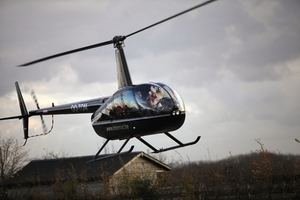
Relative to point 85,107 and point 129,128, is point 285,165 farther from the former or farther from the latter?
point 85,107

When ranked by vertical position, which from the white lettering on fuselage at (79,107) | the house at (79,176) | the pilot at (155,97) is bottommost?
the house at (79,176)

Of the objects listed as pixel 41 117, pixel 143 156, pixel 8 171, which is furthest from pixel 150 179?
pixel 8 171

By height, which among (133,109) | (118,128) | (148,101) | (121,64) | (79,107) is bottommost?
(118,128)

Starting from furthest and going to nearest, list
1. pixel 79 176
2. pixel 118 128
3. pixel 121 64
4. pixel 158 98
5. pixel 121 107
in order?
1. pixel 79 176
2. pixel 121 64
3. pixel 118 128
4. pixel 121 107
5. pixel 158 98

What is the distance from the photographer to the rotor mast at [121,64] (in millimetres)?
16047

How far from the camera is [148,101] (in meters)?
14.4

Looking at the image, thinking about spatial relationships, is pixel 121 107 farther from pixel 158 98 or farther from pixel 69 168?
pixel 69 168

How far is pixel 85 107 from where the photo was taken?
58.5ft

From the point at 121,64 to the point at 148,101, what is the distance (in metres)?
2.52

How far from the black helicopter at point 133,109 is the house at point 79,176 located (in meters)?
1.72

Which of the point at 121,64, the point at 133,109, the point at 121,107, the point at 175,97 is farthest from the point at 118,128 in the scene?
the point at 175,97

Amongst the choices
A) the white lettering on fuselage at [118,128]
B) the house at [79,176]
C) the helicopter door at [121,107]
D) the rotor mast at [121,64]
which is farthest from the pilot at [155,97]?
the house at [79,176]

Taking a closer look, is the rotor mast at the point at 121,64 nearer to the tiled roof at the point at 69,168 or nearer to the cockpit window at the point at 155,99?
the cockpit window at the point at 155,99

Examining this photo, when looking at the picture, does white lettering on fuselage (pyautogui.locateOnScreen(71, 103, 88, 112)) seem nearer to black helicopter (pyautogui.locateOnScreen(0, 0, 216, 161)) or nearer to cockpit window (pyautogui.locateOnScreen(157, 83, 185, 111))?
black helicopter (pyautogui.locateOnScreen(0, 0, 216, 161))
